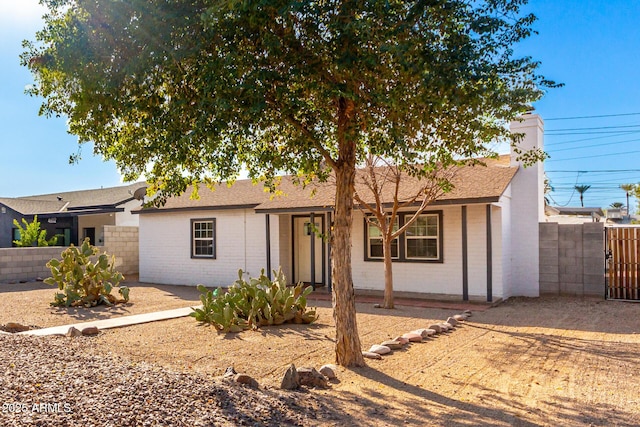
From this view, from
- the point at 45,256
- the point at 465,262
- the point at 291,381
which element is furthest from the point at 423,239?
the point at 45,256

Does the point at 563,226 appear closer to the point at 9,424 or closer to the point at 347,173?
the point at 347,173

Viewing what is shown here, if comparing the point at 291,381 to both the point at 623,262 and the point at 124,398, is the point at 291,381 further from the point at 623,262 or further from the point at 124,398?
the point at 623,262

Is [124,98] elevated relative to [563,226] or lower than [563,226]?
elevated

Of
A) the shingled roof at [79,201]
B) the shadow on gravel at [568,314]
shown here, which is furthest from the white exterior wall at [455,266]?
the shingled roof at [79,201]

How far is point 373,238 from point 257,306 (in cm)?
577

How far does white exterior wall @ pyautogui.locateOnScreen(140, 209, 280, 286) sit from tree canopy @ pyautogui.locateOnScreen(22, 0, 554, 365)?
364 inches

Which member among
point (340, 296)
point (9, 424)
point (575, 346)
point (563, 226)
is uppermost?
point (563, 226)

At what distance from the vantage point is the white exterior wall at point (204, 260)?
612 inches

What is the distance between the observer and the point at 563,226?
1267cm

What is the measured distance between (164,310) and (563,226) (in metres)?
10.0

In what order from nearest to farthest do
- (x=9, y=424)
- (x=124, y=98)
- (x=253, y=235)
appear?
(x=9, y=424) < (x=124, y=98) < (x=253, y=235)

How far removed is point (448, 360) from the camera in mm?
6480

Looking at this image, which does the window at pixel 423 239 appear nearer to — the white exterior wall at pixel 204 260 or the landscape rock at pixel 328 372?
the white exterior wall at pixel 204 260

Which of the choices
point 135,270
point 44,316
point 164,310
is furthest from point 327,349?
point 135,270
